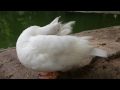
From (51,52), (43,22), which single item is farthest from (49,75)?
(43,22)

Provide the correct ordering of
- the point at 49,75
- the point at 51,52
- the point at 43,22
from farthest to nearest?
the point at 43,22
the point at 49,75
the point at 51,52

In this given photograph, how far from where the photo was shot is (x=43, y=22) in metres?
9.15

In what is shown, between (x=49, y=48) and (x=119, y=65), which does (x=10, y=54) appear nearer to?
(x=49, y=48)

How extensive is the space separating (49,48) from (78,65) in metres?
0.46

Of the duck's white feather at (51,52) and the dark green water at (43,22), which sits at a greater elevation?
the duck's white feather at (51,52)

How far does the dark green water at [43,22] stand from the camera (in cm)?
666

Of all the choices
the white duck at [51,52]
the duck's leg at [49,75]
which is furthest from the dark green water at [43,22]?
the white duck at [51,52]

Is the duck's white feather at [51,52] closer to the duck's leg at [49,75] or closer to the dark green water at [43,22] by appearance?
the duck's leg at [49,75]

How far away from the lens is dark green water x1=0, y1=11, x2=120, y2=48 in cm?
666

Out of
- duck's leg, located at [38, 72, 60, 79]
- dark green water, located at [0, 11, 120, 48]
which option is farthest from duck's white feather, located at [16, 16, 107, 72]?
dark green water, located at [0, 11, 120, 48]

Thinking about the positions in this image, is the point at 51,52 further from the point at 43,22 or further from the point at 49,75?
the point at 43,22

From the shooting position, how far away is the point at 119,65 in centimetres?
281

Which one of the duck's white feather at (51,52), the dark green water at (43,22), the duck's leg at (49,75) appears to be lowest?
the dark green water at (43,22)

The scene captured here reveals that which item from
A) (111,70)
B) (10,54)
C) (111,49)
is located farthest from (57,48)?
(10,54)
